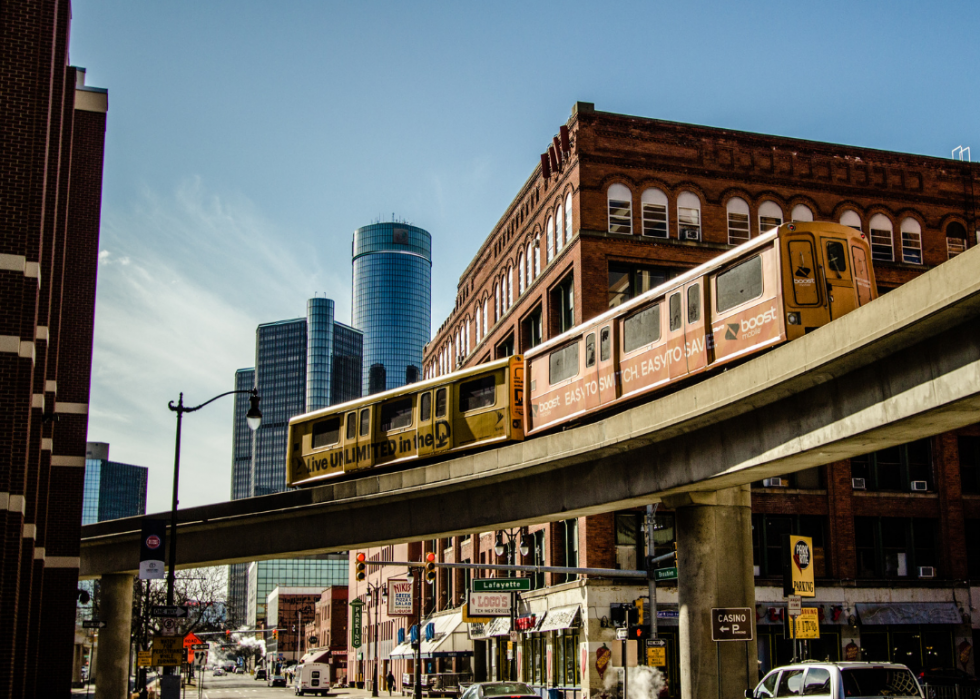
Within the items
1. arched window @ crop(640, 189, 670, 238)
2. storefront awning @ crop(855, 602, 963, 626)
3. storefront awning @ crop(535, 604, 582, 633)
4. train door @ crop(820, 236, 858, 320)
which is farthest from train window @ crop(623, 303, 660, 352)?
storefront awning @ crop(855, 602, 963, 626)

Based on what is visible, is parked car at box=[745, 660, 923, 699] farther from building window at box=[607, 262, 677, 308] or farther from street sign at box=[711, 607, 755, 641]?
building window at box=[607, 262, 677, 308]

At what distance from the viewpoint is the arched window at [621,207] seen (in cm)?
4512

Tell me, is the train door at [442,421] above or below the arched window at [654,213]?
below

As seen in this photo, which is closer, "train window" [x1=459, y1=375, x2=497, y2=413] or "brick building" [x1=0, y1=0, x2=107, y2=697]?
"brick building" [x1=0, y1=0, x2=107, y2=697]

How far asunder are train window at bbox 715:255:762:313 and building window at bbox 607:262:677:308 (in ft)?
71.2

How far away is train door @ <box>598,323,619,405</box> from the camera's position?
25.2m

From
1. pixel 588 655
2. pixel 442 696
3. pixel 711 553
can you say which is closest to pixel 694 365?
pixel 711 553

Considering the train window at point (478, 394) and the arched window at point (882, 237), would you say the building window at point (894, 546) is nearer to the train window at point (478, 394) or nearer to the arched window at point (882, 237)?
the arched window at point (882, 237)

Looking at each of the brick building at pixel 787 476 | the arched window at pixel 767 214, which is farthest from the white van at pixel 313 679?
the arched window at pixel 767 214

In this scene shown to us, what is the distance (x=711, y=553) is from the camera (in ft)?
73.4

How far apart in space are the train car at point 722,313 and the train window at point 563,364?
0.08 m

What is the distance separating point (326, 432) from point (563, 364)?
32.9 ft

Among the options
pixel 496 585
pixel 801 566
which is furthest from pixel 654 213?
pixel 801 566

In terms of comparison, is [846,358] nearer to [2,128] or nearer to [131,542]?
[2,128]
